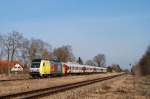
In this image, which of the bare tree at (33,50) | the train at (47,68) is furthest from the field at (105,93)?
the bare tree at (33,50)

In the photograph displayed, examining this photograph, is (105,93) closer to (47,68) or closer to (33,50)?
(47,68)

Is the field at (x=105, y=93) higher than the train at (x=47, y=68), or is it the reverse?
the train at (x=47, y=68)

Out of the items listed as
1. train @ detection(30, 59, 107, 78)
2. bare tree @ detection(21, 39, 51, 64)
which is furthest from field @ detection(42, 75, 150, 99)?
bare tree @ detection(21, 39, 51, 64)

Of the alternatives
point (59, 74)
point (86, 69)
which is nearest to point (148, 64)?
point (59, 74)

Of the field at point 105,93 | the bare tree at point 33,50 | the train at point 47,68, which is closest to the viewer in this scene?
the field at point 105,93

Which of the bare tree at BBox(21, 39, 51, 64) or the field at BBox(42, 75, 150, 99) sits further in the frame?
the bare tree at BBox(21, 39, 51, 64)


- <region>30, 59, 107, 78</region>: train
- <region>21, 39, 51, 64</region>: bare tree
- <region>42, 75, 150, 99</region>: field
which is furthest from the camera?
<region>21, 39, 51, 64</region>: bare tree

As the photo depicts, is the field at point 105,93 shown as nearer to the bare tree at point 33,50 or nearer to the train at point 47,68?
the train at point 47,68

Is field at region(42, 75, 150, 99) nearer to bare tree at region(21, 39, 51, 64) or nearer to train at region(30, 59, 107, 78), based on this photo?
train at region(30, 59, 107, 78)

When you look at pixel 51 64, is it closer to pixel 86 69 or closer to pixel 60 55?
pixel 86 69

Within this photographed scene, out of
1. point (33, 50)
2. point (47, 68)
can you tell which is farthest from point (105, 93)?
point (33, 50)

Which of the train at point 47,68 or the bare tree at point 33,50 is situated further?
the bare tree at point 33,50

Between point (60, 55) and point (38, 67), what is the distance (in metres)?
101

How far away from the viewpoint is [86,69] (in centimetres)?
10931
